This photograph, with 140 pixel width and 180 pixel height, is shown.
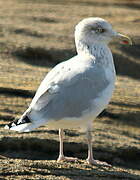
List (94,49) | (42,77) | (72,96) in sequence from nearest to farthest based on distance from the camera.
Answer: (72,96) < (94,49) < (42,77)

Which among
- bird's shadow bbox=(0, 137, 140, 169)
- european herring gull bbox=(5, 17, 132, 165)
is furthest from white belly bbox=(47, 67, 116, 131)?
bird's shadow bbox=(0, 137, 140, 169)

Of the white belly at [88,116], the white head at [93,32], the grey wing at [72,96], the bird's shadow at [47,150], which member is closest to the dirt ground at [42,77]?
the bird's shadow at [47,150]

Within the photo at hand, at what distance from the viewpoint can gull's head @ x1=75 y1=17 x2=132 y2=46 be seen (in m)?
5.66

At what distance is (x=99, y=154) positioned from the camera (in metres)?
6.51

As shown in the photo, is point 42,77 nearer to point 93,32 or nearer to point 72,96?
point 93,32

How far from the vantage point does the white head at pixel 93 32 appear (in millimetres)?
5660

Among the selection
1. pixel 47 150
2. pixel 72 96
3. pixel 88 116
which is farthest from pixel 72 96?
pixel 47 150

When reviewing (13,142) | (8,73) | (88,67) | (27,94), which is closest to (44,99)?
(88,67)

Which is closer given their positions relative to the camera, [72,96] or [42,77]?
[72,96]

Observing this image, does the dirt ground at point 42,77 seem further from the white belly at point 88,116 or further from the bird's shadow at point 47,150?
the white belly at point 88,116

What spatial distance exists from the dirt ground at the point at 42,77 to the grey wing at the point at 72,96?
0.47 meters

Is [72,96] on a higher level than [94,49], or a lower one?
lower

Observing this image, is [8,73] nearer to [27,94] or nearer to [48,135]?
[27,94]

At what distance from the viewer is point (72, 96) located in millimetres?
5137
